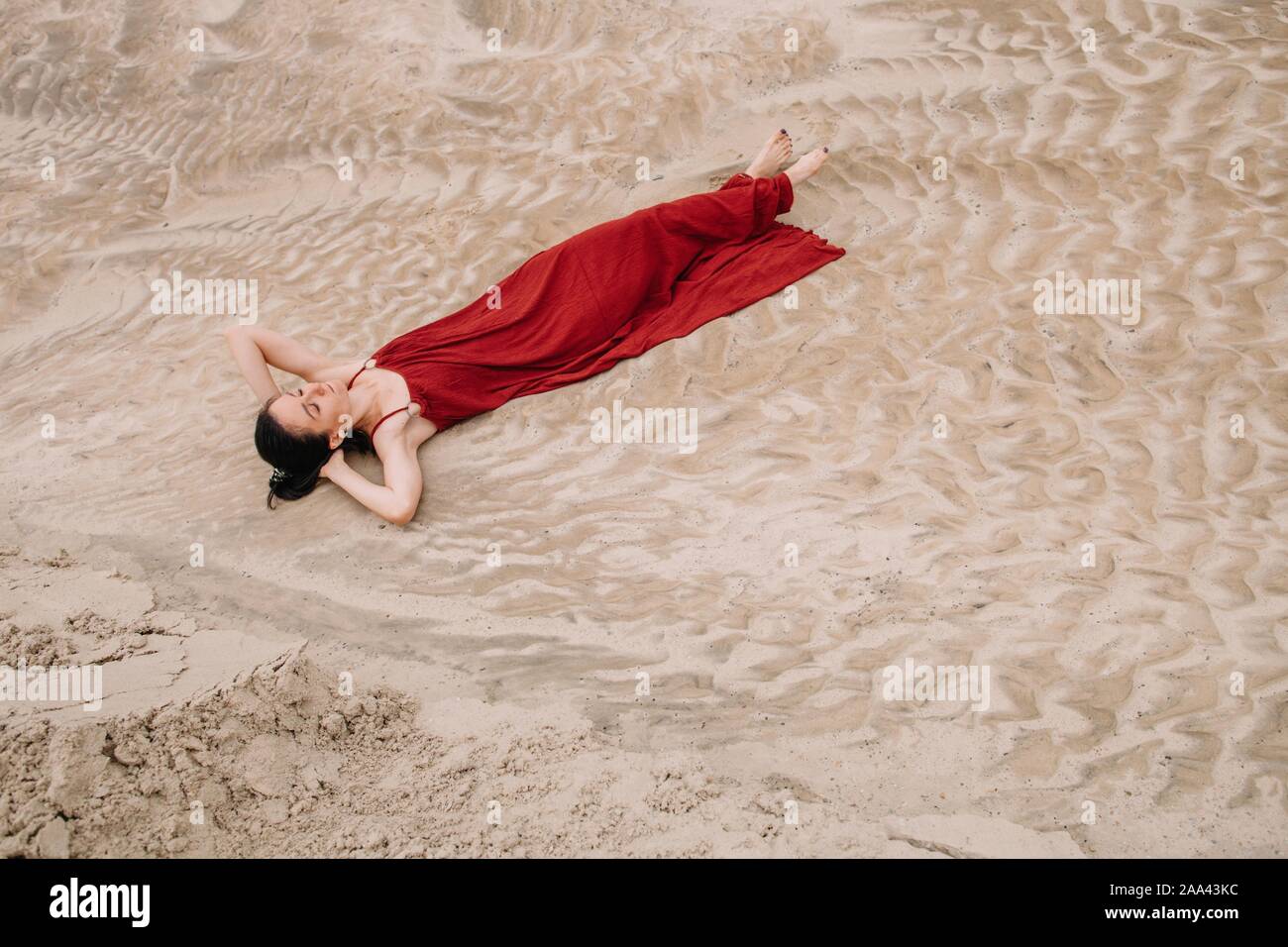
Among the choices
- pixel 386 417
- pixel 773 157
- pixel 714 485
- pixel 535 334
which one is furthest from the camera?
pixel 773 157

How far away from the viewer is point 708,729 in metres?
3.14

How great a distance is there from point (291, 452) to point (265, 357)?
0.62 meters

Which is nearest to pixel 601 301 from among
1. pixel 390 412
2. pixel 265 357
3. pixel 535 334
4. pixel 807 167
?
pixel 535 334

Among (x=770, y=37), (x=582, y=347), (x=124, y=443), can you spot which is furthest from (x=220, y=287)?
(x=770, y=37)

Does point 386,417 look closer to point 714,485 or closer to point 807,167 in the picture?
point 714,485

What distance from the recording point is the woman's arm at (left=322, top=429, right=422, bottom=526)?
412 centimetres

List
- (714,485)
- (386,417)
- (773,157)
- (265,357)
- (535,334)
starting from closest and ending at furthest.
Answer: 1. (714,485)
2. (386,417)
3. (265,357)
4. (535,334)
5. (773,157)

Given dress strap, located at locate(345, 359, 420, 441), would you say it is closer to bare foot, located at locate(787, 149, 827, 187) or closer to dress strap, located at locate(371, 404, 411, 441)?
dress strap, located at locate(371, 404, 411, 441)

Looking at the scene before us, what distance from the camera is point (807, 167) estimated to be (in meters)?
5.38

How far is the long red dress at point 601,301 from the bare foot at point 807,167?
109 millimetres

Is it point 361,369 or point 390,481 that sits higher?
point 361,369

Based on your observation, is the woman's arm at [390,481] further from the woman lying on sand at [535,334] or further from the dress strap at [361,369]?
the dress strap at [361,369]

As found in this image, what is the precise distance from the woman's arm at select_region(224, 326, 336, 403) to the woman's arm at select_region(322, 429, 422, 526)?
490 mm

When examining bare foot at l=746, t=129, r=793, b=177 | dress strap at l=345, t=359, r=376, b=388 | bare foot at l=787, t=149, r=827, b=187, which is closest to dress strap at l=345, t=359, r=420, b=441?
dress strap at l=345, t=359, r=376, b=388
